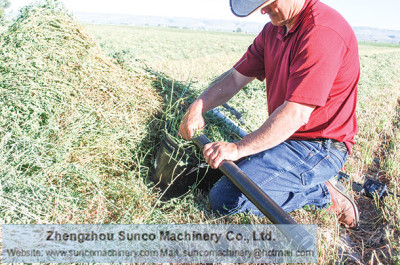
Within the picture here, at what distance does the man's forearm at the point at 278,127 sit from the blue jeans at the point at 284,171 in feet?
1.00

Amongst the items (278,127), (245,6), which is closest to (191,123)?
(278,127)

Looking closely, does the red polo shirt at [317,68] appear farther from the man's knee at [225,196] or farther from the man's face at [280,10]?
the man's knee at [225,196]

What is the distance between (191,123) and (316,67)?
1.08m

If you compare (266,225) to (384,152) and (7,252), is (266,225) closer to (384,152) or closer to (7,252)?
(7,252)

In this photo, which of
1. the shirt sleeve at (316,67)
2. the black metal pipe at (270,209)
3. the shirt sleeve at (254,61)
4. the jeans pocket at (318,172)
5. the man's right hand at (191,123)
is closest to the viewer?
the black metal pipe at (270,209)

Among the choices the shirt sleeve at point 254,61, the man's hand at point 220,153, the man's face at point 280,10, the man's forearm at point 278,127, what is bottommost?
the man's hand at point 220,153

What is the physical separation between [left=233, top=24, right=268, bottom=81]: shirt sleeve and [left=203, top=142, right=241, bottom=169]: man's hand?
101cm

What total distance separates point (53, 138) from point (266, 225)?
176 cm

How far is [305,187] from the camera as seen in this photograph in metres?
2.61

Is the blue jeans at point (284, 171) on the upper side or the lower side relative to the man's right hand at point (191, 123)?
lower

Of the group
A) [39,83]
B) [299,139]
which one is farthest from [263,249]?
[39,83]

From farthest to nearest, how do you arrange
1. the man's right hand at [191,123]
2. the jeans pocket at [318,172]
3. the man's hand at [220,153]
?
1. the man's right hand at [191,123]
2. the jeans pocket at [318,172]
3. the man's hand at [220,153]

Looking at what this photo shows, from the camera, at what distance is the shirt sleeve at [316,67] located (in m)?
2.16

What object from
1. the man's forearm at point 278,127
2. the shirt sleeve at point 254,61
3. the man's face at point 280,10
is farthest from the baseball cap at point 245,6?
the man's forearm at point 278,127
